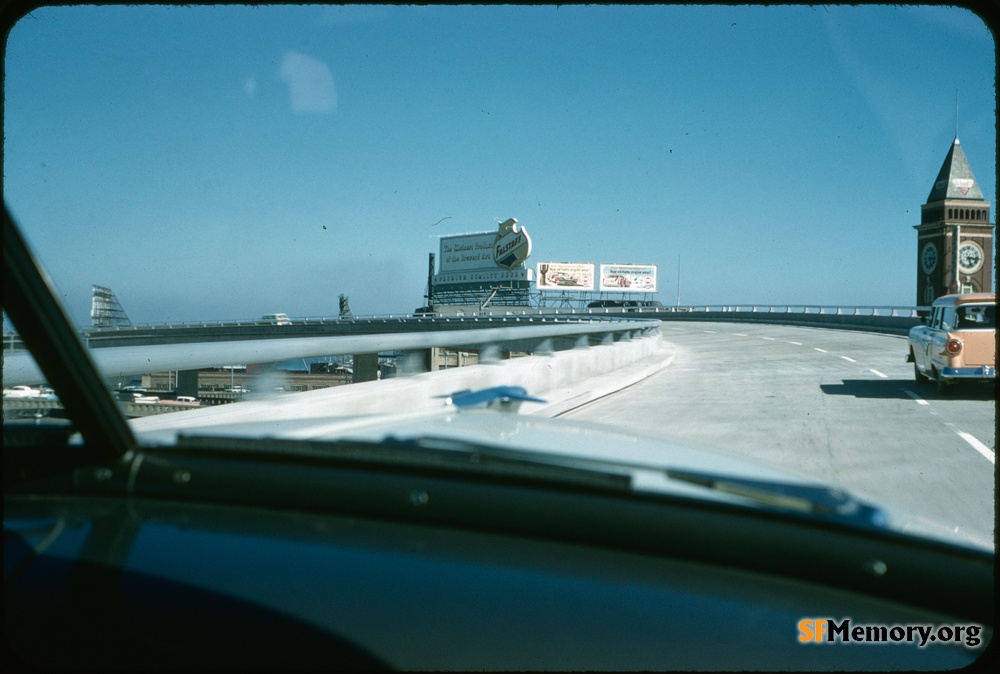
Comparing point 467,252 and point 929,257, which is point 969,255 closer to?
point 467,252

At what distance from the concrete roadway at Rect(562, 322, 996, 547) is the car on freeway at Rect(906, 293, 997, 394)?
457 millimetres

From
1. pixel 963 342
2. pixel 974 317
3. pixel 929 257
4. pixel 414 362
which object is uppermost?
pixel 929 257

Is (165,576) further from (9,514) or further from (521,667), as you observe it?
(521,667)

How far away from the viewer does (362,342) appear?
6762 millimetres

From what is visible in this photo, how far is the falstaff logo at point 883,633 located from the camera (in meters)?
1.76

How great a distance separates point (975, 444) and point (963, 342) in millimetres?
4581

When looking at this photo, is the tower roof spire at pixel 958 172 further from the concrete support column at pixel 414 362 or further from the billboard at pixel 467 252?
the billboard at pixel 467 252

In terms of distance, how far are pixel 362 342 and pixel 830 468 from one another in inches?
178

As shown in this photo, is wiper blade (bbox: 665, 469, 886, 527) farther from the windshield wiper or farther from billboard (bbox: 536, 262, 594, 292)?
billboard (bbox: 536, 262, 594, 292)

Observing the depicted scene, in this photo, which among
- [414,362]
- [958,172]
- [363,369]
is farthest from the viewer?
[363,369]

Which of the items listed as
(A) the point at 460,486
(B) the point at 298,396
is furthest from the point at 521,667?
(B) the point at 298,396

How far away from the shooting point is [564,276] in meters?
116

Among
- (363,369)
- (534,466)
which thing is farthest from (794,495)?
(363,369)

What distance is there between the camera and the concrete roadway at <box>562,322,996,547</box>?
6.31 meters
